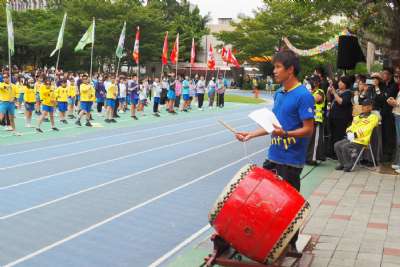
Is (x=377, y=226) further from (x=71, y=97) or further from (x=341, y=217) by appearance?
(x=71, y=97)

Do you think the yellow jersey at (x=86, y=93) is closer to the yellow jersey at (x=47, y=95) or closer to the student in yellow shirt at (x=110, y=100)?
the yellow jersey at (x=47, y=95)

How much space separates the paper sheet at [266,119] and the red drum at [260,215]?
1.36ft

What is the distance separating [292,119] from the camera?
527 centimetres

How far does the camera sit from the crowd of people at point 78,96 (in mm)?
18031

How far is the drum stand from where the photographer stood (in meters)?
5.10

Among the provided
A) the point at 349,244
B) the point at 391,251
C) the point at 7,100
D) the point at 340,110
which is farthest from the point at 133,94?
the point at 391,251

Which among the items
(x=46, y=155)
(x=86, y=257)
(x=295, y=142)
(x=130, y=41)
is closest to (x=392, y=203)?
(x=295, y=142)

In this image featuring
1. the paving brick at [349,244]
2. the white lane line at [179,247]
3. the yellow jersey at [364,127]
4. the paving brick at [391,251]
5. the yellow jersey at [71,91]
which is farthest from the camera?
the yellow jersey at [71,91]

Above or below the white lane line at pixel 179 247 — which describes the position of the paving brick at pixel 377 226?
above

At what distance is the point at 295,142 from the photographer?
5301mm

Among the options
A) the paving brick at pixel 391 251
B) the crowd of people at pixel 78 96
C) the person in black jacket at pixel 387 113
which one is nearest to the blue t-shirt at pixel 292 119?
the paving brick at pixel 391 251

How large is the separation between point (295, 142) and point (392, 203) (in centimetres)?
383

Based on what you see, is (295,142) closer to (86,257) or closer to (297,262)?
(297,262)

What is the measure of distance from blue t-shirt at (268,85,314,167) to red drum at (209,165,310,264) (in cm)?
55
